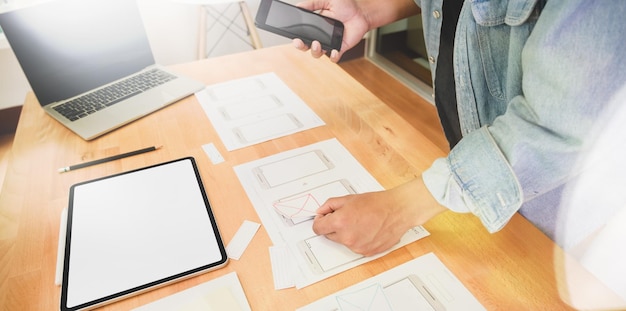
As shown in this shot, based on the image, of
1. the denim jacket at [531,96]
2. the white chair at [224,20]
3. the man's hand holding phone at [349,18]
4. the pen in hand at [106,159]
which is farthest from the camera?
the white chair at [224,20]

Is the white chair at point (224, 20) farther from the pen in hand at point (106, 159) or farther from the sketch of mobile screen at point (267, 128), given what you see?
the pen in hand at point (106, 159)

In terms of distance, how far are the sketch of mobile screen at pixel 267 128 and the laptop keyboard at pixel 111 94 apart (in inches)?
12.4

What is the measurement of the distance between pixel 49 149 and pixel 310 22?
65 cm

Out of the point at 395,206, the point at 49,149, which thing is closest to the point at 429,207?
the point at 395,206

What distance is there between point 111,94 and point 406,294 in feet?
2.78

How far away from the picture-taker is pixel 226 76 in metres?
1.14

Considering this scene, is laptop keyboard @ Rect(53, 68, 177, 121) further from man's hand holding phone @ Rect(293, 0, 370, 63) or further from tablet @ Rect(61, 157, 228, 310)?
man's hand holding phone @ Rect(293, 0, 370, 63)

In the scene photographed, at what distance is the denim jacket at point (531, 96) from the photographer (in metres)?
0.45

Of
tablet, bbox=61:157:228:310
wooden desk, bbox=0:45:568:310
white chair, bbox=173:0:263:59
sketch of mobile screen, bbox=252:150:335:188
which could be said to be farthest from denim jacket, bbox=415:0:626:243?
white chair, bbox=173:0:263:59

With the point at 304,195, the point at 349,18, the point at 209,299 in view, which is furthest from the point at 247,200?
the point at 349,18

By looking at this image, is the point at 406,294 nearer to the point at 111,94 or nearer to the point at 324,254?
the point at 324,254

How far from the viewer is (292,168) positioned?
813 millimetres

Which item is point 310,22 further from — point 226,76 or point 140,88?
point 140,88

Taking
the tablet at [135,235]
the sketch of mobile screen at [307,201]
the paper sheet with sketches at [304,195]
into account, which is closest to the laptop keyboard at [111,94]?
the tablet at [135,235]
